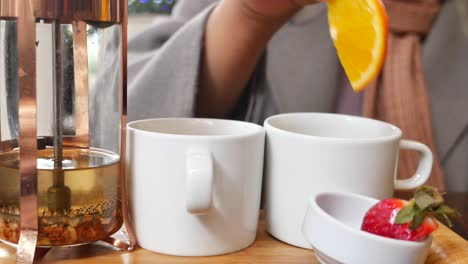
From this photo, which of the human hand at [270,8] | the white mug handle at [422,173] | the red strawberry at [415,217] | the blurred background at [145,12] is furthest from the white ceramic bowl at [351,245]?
the blurred background at [145,12]

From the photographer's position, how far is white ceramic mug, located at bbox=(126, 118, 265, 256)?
1.13 ft

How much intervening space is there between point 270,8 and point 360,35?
18 centimetres

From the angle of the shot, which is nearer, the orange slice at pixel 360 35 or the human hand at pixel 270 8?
the orange slice at pixel 360 35

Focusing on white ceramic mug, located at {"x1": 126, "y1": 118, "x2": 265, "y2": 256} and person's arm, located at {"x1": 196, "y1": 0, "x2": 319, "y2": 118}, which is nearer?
white ceramic mug, located at {"x1": 126, "y1": 118, "x2": 265, "y2": 256}

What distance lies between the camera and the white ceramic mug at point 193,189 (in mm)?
345

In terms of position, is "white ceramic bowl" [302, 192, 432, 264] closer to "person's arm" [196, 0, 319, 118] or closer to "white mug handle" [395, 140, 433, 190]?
"white mug handle" [395, 140, 433, 190]

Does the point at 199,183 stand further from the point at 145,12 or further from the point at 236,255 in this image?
the point at 145,12

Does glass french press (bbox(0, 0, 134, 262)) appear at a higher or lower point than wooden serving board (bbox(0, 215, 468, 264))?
higher

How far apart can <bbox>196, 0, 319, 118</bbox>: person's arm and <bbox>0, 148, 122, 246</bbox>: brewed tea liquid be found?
25 cm

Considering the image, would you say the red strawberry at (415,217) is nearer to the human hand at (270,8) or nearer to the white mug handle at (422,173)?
the white mug handle at (422,173)

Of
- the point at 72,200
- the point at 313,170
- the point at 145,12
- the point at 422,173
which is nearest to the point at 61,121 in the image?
the point at 72,200

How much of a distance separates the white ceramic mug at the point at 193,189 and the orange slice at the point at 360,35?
3.2 inches

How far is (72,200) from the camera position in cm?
34

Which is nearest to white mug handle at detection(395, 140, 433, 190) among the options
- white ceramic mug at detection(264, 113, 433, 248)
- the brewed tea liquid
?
white ceramic mug at detection(264, 113, 433, 248)
